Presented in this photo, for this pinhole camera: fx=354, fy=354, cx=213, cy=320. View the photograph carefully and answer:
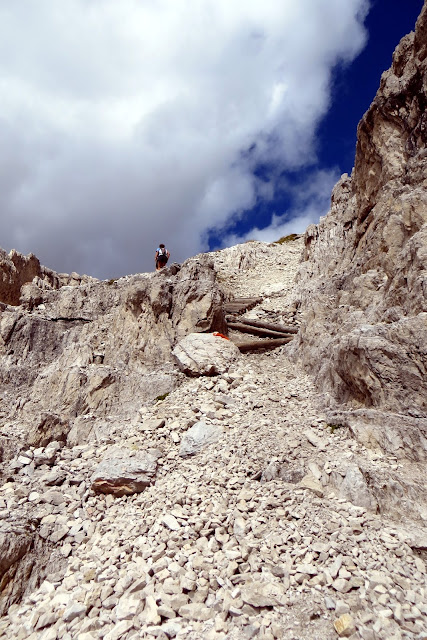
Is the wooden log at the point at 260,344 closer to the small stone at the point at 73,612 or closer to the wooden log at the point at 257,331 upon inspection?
the wooden log at the point at 257,331

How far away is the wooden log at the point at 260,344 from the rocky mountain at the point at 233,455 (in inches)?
3.1

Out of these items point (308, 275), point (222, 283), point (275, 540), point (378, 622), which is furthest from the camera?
point (222, 283)

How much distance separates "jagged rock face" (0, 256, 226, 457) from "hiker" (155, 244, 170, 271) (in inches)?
270

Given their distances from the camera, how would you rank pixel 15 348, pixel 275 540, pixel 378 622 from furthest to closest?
1. pixel 15 348
2. pixel 275 540
3. pixel 378 622

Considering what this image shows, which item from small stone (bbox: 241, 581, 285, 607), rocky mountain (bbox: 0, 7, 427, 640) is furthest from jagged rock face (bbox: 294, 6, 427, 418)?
small stone (bbox: 241, 581, 285, 607)

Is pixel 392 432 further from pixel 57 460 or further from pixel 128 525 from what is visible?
pixel 57 460

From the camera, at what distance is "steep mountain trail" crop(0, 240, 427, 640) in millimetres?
6023

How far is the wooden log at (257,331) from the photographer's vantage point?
67.9ft

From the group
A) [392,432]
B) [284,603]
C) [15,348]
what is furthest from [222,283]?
[284,603]

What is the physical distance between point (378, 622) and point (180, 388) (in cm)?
1041

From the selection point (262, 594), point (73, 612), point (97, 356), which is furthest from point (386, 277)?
point (73, 612)

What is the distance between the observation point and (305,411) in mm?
11602

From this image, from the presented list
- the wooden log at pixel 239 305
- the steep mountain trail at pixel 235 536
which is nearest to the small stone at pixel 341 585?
the steep mountain trail at pixel 235 536

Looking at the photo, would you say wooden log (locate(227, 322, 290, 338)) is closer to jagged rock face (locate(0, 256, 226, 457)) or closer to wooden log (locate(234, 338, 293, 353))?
wooden log (locate(234, 338, 293, 353))
